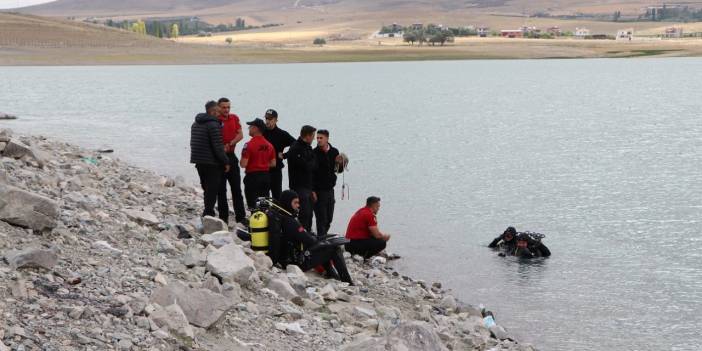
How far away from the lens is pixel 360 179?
1061 inches

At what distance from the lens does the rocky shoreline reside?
7.86 metres

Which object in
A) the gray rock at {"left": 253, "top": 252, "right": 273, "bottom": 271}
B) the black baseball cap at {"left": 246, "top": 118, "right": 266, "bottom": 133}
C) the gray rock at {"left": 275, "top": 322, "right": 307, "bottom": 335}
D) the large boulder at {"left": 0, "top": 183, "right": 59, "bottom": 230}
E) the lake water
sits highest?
the black baseball cap at {"left": 246, "top": 118, "right": 266, "bottom": 133}

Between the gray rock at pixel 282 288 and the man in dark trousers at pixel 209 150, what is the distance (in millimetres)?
3317

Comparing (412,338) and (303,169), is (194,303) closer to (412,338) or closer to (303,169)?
(412,338)

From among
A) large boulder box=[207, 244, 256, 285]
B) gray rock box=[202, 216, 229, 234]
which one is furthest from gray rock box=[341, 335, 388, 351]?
gray rock box=[202, 216, 229, 234]

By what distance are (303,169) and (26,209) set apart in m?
4.96

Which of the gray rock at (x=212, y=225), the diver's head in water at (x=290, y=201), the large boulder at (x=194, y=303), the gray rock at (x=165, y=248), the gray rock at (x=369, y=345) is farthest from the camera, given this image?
the gray rock at (x=212, y=225)

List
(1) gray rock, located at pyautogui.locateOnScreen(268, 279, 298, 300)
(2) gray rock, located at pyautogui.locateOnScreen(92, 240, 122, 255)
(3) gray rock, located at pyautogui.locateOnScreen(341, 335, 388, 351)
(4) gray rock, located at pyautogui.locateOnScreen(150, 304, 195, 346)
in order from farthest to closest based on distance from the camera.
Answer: (1) gray rock, located at pyautogui.locateOnScreen(268, 279, 298, 300) < (2) gray rock, located at pyautogui.locateOnScreen(92, 240, 122, 255) < (3) gray rock, located at pyautogui.locateOnScreen(341, 335, 388, 351) < (4) gray rock, located at pyautogui.locateOnScreen(150, 304, 195, 346)

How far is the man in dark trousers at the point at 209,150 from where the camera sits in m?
13.2

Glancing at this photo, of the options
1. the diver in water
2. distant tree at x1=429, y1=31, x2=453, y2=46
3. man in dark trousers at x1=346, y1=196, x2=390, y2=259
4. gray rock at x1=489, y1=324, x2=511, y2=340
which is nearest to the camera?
gray rock at x1=489, y1=324, x2=511, y2=340

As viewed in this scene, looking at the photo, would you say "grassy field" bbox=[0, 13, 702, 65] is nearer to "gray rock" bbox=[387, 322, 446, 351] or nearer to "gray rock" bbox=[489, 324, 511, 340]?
"gray rock" bbox=[489, 324, 511, 340]

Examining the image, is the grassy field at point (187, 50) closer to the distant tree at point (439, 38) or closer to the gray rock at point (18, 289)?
the distant tree at point (439, 38)

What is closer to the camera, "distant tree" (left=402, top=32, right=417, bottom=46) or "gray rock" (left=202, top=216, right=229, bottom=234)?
"gray rock" (left=202, top=216, right=229, bottom=234)

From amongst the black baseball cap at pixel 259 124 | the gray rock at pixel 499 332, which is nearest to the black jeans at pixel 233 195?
the black baseball cap at pixel 259 124
